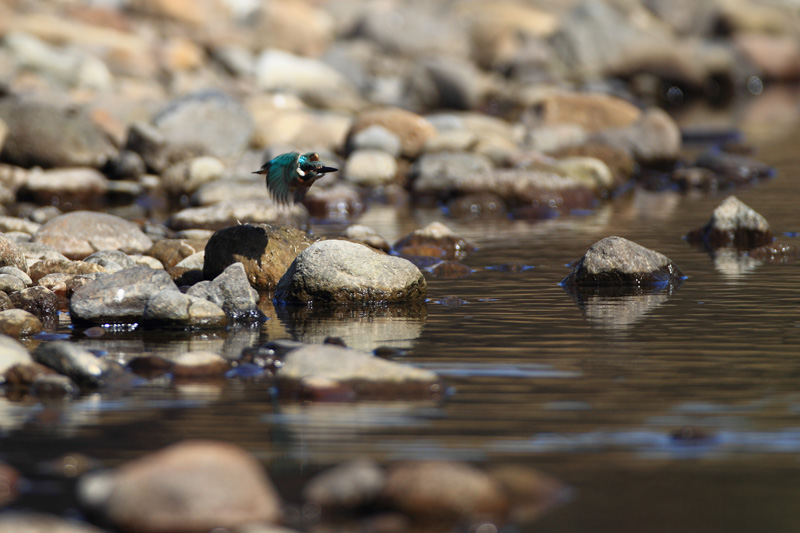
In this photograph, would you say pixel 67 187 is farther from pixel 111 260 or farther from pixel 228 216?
pixel 111 260

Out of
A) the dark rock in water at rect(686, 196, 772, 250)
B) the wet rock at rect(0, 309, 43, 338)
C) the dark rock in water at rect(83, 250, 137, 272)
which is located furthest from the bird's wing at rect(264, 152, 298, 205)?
the dark rock in water at rect(686, 196, 772, 250)

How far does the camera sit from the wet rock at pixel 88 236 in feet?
35.6

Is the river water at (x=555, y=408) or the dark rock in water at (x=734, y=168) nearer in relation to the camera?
the river water at (x=555, y=408)

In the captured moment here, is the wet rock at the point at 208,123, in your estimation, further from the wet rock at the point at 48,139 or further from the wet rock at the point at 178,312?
the wet rock at the point at 178,312

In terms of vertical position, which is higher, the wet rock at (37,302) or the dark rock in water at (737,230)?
the dark rock in water at (737,230)

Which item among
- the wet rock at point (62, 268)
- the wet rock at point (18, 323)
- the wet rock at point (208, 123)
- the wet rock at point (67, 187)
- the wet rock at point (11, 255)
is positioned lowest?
the wet rock at point (18, 323)

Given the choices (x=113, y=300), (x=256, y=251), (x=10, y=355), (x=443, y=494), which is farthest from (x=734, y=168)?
(x=443, y=494)

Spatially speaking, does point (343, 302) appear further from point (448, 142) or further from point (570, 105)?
point (570, 105)

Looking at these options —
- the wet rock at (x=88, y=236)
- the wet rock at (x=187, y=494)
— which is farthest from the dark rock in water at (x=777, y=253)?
the wet rock at (x=187, y=494)

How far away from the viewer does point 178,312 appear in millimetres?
7852

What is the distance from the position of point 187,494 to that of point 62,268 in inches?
228

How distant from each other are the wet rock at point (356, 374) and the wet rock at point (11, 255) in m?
3.89

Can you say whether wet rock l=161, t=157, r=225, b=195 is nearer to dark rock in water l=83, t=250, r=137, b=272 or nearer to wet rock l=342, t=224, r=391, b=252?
wet rock l=342, t=224, r=391, b=252

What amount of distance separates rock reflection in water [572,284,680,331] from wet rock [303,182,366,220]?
254 inches
